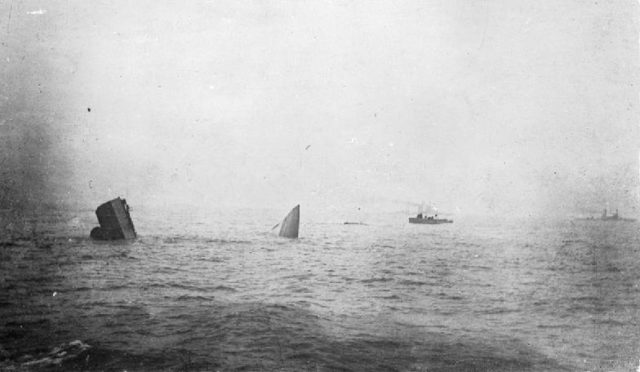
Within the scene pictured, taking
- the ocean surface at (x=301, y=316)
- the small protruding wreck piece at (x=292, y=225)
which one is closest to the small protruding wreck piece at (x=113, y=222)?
the ocean surface at (x=301, y=316)

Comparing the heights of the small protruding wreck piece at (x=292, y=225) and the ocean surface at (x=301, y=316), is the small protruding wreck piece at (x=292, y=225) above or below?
above

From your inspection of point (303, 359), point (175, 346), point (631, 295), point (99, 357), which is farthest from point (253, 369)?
point (631, 295)

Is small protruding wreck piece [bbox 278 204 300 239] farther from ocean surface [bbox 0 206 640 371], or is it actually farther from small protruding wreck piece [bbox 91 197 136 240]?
ocean surface [bbox 0 206 640 371]

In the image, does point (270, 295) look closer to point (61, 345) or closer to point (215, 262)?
point (61, 345)

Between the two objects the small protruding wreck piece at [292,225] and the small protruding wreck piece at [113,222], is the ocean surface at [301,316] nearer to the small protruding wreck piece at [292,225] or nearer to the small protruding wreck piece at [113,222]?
the small protruding wreck piece at [113,222]

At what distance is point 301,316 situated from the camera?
1211cm

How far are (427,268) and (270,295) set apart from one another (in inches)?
514

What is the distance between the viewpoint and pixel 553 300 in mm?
16656

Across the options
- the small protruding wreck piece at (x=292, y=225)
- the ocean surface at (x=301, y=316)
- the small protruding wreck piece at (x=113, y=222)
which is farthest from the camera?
the small protruding wreck piece at (x=292, y=225)

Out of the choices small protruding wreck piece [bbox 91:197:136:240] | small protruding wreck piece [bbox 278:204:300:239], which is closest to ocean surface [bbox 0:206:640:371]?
small protruding wreck piece [bbox 91:197:136:240]

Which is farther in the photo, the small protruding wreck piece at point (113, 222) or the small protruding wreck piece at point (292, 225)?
the small protruding wreck piece at point (292, 225)

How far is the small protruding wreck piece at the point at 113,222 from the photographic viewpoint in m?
30.5

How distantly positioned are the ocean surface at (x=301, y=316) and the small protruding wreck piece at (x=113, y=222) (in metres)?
6.85

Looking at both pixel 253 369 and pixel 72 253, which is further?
pixel 72 253
